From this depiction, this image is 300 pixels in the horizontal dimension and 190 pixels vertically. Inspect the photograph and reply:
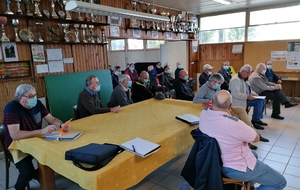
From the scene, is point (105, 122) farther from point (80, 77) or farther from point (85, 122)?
point (80, 77)

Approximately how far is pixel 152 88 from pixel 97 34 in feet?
5.94

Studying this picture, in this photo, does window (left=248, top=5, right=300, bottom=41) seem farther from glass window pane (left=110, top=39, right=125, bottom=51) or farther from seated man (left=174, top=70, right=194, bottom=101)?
glass window pane (left=110, top=39, right=125, bottom=51)

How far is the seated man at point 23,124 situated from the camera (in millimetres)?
2002

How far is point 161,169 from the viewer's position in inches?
111

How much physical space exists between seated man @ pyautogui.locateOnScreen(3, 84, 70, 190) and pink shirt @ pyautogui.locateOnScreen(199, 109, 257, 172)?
1.40 m

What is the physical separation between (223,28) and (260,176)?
669 centimetres

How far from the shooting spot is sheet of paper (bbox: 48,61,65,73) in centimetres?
394

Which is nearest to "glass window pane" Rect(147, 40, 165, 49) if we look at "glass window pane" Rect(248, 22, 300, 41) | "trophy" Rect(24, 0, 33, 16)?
"glass window pane" Rect(248, 22, 300, 41)

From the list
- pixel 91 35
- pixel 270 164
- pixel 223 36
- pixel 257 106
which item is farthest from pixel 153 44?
pixel 270 164

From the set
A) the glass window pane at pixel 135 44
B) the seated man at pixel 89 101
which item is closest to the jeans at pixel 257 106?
the seated man at pixel 89 101

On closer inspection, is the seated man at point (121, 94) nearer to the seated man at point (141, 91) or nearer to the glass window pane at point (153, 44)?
the seated man at point (141, 91)

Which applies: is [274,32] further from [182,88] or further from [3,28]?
[3,28]

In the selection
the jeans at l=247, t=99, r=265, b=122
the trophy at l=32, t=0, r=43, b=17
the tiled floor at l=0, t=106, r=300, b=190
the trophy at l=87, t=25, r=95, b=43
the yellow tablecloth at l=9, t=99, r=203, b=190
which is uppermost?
the trophy at l=32, t=0, r=43, b=17

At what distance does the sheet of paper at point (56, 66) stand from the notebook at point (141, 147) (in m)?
2.85
